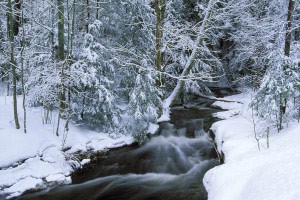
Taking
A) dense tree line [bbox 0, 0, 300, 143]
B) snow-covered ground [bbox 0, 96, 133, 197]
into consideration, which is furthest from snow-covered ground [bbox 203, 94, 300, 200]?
snow-covered ground [bbox 0, 96, 133, 197]

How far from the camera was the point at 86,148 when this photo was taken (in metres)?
10.2

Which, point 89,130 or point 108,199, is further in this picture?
point 89,130

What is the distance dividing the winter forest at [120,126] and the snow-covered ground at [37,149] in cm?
3

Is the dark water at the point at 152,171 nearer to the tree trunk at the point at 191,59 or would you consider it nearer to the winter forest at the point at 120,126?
the winter forest at the point at 120,126

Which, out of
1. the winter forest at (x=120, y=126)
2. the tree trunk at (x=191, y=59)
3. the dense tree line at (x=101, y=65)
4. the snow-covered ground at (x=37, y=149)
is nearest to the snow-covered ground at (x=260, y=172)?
the winter forest at (x=120, y=126)

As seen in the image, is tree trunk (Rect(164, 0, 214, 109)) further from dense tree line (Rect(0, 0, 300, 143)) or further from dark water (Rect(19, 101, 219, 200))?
dark water (Rect(19, 101, 219, 200))

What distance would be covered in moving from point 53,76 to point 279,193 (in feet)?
26.5

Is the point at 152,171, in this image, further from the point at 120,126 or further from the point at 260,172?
the point at 260,172

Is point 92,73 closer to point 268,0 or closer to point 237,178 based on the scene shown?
point 237,178

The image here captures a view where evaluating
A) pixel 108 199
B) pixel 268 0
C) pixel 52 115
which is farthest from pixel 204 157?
pixel 268 0

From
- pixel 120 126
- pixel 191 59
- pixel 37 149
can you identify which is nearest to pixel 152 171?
pixel 120 126

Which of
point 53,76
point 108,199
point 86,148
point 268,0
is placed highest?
point 268,0

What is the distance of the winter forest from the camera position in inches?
291

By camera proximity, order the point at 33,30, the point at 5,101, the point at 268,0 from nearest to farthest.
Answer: the point at 5,101 → the point at 33,30 → the point at 268,0
